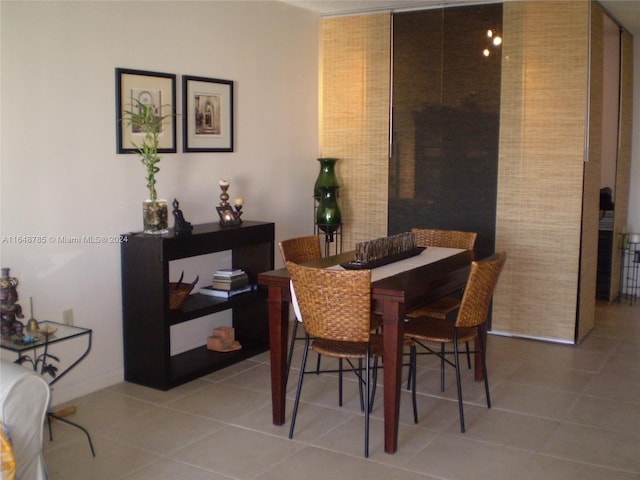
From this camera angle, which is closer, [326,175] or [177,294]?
[177,294]

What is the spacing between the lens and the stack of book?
4.68 meters

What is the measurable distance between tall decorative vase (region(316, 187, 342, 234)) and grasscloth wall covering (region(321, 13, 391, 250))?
1.07ft

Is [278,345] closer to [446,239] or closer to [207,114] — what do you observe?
[446,239]

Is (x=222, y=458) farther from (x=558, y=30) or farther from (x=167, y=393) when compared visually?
(x=558, y=30)

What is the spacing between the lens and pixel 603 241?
254 inches

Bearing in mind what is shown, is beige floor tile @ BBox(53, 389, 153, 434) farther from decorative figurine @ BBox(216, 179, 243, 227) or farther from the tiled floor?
decorative figurine @ BBox(216, 179, 243, 227)

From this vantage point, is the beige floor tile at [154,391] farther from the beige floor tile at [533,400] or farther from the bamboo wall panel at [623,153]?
the bamboo wall panel at [623,153]

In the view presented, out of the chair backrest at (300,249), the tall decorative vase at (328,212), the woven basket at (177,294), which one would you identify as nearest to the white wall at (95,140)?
the woven basket at (177,294)

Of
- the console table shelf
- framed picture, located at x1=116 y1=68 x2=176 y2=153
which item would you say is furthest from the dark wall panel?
framed picture, located at x1=116 y1=68 x2=176 y2=153

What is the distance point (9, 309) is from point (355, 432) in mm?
1780

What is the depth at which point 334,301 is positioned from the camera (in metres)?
3.26

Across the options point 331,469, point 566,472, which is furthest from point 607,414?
point 331,469

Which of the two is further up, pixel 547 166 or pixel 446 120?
pixel 446 120

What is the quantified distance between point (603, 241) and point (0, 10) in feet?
17.1
